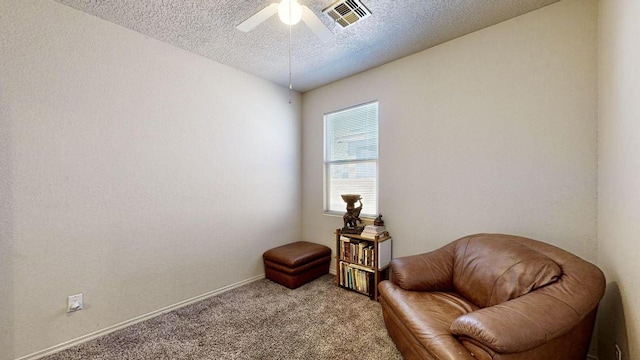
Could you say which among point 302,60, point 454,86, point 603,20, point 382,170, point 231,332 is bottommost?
point 231,332

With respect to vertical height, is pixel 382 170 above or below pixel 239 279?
above

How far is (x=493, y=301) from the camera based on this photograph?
1665 mm

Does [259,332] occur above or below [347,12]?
below

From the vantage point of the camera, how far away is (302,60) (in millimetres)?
2771

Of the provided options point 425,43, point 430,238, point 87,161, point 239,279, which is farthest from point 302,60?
point 239,279

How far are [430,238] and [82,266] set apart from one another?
305 centimetres

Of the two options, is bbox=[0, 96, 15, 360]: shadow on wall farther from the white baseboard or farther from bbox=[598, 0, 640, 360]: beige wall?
bbox=[598, 0, 640, 360]: beige wall

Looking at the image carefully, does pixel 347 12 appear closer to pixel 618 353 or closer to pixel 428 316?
pixel 428 316

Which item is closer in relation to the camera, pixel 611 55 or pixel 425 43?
pixel 611 55

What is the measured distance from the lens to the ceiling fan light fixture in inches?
63.1

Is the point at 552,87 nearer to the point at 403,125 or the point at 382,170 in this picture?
the point at 403,125

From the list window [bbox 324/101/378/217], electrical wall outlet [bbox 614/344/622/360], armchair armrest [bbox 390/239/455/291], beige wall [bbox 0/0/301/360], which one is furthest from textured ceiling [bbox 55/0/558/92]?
electrical wall outlet [bbox 614/344/622/360]

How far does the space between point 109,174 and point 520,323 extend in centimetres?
294

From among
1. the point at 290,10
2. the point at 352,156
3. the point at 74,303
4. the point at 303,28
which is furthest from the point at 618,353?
the point at 74,303
